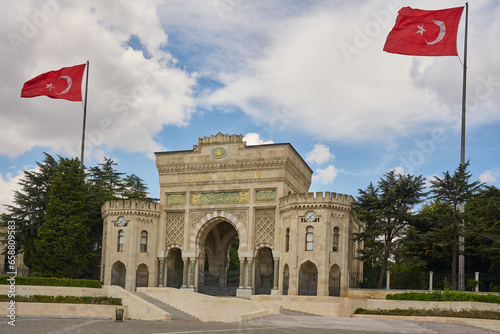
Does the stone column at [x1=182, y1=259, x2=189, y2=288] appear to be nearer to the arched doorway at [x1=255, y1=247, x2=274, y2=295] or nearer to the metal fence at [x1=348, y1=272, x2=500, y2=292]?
the arched doorway at [x1=255, y1=247, x2=274, y2=295]

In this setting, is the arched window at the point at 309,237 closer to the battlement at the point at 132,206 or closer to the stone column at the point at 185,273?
the stone column at the point at 185,273

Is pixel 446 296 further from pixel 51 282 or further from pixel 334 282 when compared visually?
pixel 51 282

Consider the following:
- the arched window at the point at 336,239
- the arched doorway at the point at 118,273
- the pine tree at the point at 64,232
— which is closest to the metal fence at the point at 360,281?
the arched window at the point at 336,239

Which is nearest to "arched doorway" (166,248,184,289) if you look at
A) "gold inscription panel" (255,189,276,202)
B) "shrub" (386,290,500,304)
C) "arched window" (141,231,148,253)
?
"arched window" (141,231,148,253)

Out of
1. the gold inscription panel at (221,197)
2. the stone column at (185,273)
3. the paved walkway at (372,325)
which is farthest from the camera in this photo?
the stone column at (185,273)

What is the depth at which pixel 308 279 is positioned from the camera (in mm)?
38938

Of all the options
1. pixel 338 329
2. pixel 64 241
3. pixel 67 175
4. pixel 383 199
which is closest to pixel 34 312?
pixel 64 241

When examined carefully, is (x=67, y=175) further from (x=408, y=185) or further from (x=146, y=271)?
(x=408, y=185)

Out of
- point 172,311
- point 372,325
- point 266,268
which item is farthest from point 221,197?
point 372,325

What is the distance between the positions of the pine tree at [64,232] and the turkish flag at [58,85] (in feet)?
18.6

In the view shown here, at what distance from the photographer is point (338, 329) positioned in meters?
26.7

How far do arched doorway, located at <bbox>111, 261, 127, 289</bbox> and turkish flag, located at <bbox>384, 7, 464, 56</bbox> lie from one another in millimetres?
23582

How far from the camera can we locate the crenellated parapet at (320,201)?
128 ft

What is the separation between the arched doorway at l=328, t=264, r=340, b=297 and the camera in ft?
125
